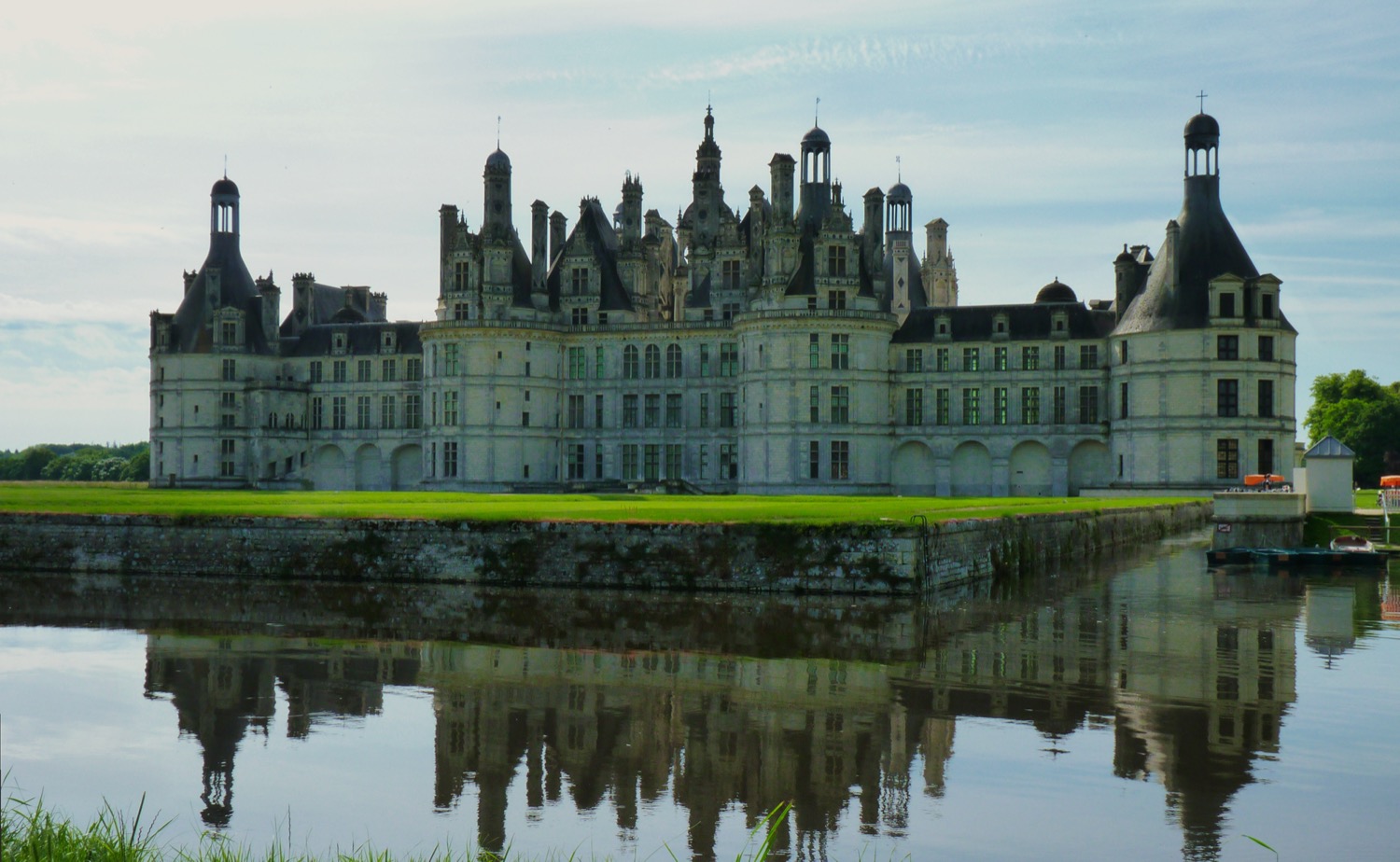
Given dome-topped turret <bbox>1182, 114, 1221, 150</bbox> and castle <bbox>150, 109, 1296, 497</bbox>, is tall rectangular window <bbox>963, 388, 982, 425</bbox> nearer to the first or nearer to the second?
castle <bbox>150, 109, 1296, 497</bbox>

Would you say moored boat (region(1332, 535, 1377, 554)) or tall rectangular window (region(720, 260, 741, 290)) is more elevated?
tall rectangular window (region(720, 260, 741, 290))

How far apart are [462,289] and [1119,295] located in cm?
3099

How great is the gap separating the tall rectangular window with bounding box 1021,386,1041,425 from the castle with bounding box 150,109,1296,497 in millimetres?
103

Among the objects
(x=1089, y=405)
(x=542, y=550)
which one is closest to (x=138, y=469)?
(x=1089, y=405)

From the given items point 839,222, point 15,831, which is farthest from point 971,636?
point 839,222

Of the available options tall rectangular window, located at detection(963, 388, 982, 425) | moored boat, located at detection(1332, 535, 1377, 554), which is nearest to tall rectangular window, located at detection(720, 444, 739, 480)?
tall rectangular window, located at detection(963, 388, 982, 425)

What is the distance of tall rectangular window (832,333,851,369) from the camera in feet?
212

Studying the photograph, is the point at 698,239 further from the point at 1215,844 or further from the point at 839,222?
the point at 1215,844

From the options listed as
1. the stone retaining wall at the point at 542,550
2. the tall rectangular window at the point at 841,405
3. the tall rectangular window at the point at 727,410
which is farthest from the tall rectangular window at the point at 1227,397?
the stone retaining wall at the point at 542,550

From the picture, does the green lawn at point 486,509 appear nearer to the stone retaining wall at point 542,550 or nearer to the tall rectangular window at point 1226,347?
the stone retaining wall at point 542,550

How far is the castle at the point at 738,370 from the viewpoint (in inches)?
2450

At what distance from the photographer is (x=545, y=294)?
71.4 metres

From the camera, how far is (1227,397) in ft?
202

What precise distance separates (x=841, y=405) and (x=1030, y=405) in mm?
8860
